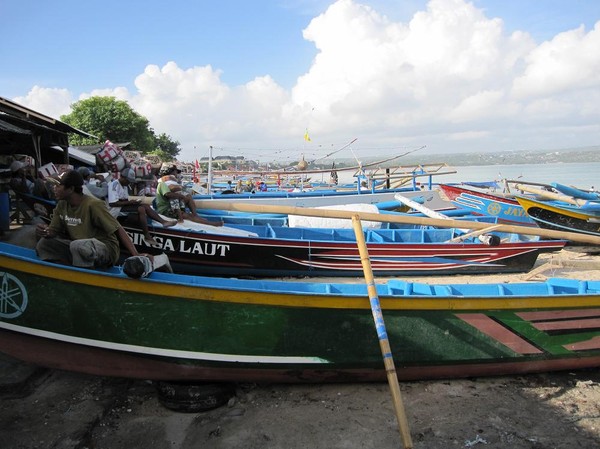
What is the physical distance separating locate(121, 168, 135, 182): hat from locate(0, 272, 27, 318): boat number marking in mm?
6537

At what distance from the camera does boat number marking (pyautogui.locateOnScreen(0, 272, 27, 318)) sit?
11.7 ft

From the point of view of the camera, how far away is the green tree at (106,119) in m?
27.2

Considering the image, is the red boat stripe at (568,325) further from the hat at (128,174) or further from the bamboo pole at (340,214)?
the hat at (128,174)

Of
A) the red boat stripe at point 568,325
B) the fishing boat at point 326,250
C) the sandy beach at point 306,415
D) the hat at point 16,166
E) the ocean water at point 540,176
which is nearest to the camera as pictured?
the sandy beach at point 306,415

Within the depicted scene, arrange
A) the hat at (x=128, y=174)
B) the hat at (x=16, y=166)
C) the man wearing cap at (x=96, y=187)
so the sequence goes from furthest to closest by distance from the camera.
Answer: the hat at (x=128, y=174) < the hat at (x=16, y=166) < the man wearing cap at (x=96, y=187)

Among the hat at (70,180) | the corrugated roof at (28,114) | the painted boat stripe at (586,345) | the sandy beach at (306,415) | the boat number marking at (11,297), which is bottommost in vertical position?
→ the sandy beach at (306,415)

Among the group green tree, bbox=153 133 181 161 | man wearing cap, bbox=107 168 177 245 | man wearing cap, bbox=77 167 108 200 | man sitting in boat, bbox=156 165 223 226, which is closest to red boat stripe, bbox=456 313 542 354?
man sitting in boat, bbox=156 165 223 226

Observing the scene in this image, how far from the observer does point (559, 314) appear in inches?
161

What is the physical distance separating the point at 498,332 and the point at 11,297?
422cm

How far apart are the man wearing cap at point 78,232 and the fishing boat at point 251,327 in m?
0.15

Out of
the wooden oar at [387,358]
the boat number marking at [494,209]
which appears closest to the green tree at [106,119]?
the boat number marking at [494,209]

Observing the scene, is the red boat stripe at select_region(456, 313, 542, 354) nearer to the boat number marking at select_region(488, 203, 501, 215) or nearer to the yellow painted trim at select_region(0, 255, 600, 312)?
the yellow painted trim at select_region(0, 255, 600, 312)

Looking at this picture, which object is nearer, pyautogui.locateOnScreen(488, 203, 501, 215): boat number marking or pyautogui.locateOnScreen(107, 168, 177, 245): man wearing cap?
pyautogui.locateOnScreen(107, 168, 177, 245): man wearing cap

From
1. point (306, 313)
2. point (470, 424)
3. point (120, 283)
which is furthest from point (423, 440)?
point (120, 283)
